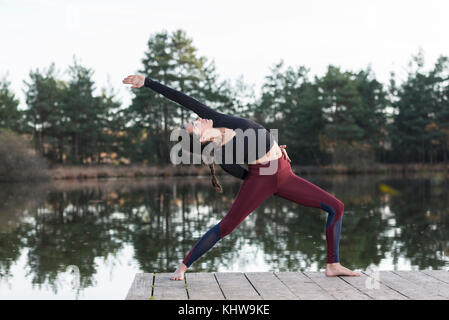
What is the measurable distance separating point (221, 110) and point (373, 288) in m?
44.0

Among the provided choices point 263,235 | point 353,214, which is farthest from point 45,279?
point 353,214

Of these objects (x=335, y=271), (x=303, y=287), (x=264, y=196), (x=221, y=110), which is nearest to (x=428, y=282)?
(x=335, y=271)

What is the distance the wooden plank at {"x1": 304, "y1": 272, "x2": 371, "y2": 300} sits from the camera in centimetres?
383

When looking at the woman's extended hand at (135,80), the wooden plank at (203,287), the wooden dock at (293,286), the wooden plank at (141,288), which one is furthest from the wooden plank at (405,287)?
the woman's extended hand at (135,80)

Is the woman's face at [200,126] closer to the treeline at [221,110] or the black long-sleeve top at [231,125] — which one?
the black long-sleeve top at [231,125]

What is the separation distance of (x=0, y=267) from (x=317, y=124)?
1708 inches

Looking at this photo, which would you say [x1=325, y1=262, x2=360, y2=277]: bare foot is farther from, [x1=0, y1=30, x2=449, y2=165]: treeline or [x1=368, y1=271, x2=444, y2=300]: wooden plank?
[x1=0, y1=30, x2=449, y2=165]: treeline

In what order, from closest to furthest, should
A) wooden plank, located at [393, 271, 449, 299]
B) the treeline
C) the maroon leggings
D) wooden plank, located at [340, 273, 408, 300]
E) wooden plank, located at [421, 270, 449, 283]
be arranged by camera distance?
wooden plank, located at [340, 273, 408, 300]
wooden plank, located at [393, 271, 449, 299]
the maroon leggings
wooden plank, located at [421, 270, 449, 283]
the treeline

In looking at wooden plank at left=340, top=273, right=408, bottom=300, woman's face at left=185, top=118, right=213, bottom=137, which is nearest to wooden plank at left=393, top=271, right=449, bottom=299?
wooden plank at left=340, top=273, right=408, bottom=300

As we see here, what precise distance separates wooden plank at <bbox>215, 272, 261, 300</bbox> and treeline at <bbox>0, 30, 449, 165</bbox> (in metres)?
40.9

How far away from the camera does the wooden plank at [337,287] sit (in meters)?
3.83

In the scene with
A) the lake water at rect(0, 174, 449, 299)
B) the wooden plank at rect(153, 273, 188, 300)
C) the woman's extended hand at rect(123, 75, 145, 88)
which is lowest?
the lake water at rect(0, 174, 449, 299)

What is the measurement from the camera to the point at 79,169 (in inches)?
1446
